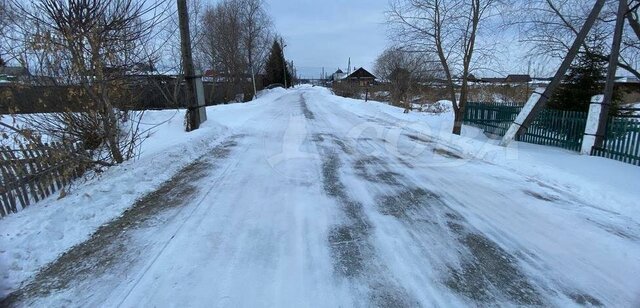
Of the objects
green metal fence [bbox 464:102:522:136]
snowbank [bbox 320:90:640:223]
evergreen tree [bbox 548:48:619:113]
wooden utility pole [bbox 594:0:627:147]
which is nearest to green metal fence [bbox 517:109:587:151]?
snowbank [bbox 320:90:640:223]

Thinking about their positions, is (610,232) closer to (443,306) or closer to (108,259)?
(443,306)

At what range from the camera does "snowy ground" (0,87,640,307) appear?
3.28m

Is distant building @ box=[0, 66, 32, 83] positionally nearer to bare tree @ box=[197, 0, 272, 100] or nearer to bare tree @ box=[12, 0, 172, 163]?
bare tree @ box=[12, 0, 172, 163]

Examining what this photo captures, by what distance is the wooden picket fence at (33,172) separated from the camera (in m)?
5.02

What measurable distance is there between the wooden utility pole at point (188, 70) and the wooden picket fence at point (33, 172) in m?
5.56

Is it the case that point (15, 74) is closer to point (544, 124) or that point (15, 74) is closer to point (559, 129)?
point (559, 129)

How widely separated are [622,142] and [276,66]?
220 ft

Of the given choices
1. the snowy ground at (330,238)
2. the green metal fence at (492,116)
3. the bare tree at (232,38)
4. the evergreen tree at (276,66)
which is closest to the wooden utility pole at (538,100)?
the snowy ground at (330,238)

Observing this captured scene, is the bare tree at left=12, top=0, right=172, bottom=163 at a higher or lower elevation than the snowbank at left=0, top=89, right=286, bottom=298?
higher

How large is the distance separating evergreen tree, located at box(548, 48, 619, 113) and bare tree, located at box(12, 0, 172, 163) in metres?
14.9

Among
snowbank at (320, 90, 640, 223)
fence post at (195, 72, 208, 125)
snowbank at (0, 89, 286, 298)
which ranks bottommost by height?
snowbank at (320, 90, 640, 223)

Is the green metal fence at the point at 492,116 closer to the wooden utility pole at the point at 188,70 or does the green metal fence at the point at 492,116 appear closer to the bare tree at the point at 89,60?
the wooden utility pole at the point at 188,70

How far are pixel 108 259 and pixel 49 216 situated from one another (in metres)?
1.22

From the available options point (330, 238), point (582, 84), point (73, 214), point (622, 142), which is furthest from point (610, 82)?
point (73, 214)
